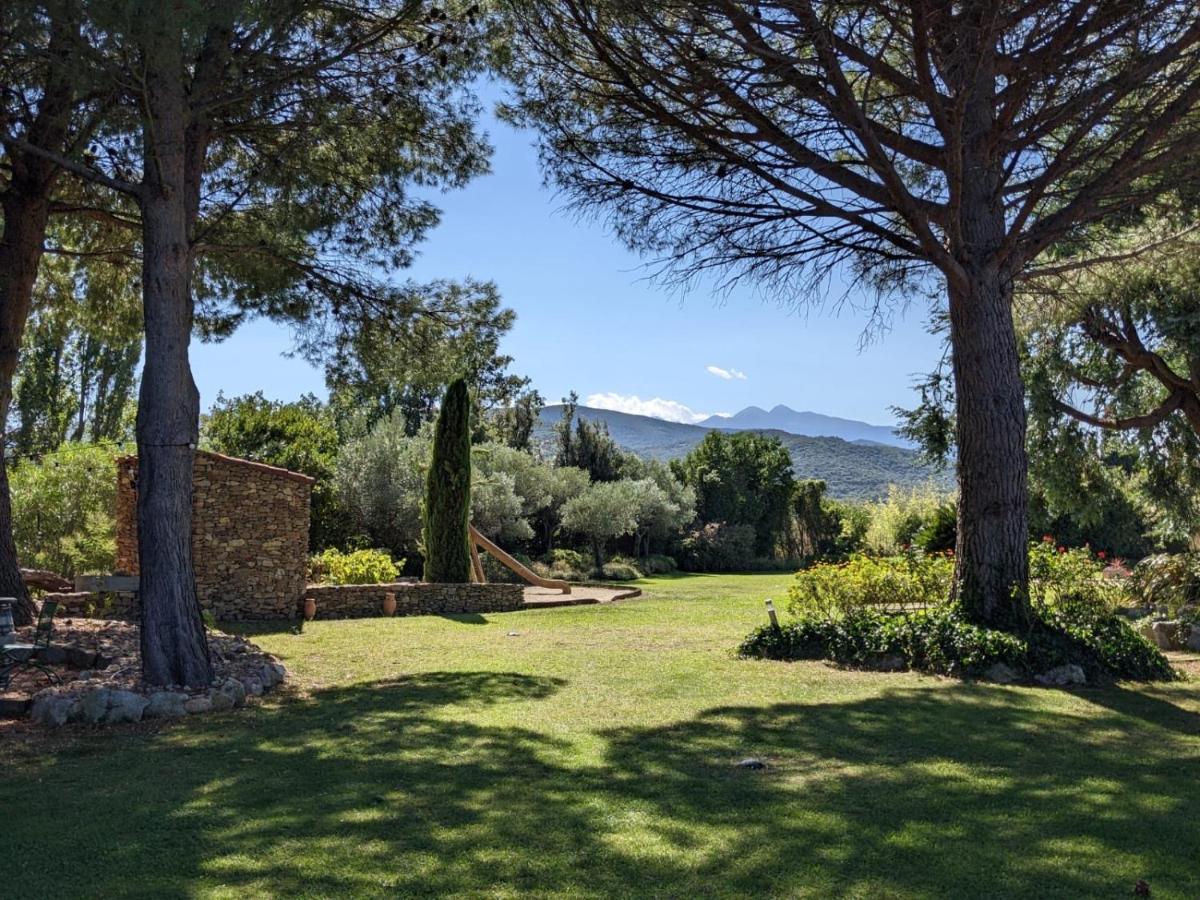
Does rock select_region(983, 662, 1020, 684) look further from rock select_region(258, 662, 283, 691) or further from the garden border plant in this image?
rock select_region(258, 662, 283, 691)

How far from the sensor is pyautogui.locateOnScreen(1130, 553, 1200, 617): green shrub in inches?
450

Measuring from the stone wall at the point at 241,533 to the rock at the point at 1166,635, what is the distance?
10.7 m

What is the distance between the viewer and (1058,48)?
318 inches

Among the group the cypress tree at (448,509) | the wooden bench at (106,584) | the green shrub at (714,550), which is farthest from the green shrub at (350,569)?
the green shrub at (714,550)

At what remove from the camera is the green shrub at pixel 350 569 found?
1452cm

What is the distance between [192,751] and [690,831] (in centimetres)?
330

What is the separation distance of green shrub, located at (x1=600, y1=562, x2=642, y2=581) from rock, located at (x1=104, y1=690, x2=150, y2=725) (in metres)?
17.0

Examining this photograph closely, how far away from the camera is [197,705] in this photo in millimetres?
6977

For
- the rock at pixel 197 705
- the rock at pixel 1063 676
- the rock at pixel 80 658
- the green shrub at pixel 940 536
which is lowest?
the rock at pixel 197 705

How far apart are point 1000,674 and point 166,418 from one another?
7.22 m

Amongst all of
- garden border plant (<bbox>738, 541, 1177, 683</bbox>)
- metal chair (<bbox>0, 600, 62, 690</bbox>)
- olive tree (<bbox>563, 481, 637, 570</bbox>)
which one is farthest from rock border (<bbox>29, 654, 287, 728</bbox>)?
olive tree (<bbox>563, 481, 637, 570</bbox>)

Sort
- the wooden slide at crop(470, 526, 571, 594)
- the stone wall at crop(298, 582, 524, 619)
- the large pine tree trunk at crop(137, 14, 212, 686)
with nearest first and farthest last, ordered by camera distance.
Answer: the large pine tree trunk at crop(137, 14, 212, 686)
the stone wall at crop(298, 582, 524, 619)
the wooden slide at crop(470, 526, 571, 594)

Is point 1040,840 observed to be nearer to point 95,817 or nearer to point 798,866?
point 798,866

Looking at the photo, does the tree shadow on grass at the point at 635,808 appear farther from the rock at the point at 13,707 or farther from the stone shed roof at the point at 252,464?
the stone shed roof at the point at 252,464
